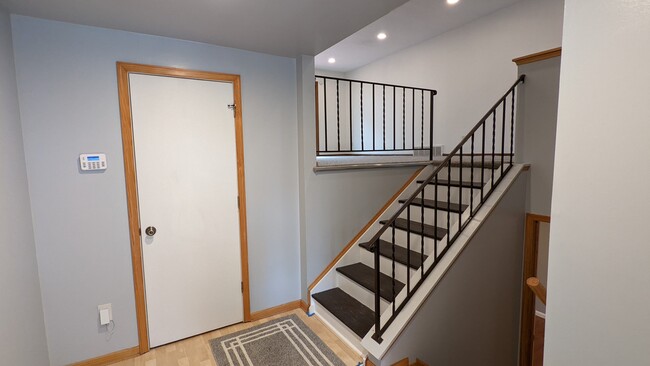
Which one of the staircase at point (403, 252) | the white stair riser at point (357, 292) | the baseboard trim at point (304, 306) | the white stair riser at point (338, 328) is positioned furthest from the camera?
the baseboard trim at point (304, 306)

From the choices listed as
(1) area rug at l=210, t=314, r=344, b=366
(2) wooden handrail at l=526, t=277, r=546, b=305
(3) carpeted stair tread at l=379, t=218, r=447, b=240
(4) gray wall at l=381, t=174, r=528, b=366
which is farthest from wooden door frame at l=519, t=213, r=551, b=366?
(1) area rug at l=210, t=314, r=344, b=366

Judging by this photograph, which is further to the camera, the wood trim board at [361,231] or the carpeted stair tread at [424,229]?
the wood trim board at [361,231]

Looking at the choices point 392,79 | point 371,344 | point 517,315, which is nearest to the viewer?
point 371,344

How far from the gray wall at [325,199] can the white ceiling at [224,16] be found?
608 mm

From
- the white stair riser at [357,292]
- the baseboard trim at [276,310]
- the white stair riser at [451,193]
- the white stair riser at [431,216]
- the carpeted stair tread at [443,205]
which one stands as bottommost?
the baseboard trim at [276,310]

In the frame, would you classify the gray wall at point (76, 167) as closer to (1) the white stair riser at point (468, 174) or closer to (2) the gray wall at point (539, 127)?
(1) the white stair riser at point (468, 174)

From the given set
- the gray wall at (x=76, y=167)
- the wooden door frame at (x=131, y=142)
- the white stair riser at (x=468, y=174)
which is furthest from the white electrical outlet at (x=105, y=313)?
the white stair riser at (x=468, y=174)

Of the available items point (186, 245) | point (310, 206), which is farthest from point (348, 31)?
point (186, 245)

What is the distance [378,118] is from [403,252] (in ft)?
10.8

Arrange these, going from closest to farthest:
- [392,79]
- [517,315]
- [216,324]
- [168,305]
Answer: [168,305] < [216,324] < [517,315] < [392,79]

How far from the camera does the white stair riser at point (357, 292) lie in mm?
2598

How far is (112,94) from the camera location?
214 centimetres

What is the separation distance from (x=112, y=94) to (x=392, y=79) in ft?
13.6

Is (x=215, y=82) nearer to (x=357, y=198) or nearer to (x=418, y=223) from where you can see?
(x=357, y=198)
